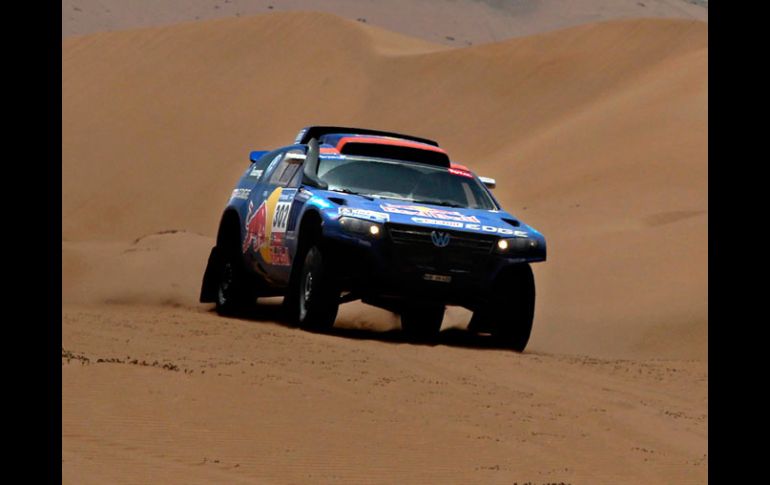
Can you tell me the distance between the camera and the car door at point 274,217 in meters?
14.1

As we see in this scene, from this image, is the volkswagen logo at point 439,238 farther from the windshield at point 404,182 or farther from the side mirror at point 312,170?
the side mirror at point 312,170

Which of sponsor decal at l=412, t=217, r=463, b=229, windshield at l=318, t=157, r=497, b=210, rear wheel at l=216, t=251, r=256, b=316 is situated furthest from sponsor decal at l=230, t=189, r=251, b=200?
sponsor decal at l=412, t=217, r=463, b=229

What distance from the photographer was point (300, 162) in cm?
1423

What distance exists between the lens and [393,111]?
4619 centimetres

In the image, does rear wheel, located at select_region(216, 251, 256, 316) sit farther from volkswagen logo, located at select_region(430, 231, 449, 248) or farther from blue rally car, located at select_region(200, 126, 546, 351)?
volkswagen logo, located at select_region(430, 231, 449, 248)

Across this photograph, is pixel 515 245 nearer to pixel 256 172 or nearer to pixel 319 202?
pixel 319 202

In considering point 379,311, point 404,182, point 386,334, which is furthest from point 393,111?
point 404,182

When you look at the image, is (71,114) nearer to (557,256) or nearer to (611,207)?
(611,207)

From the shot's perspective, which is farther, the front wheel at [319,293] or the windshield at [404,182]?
the windshield at [404,182]

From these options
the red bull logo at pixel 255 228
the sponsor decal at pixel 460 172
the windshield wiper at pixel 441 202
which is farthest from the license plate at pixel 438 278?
the red bull logo at pixel 255 228

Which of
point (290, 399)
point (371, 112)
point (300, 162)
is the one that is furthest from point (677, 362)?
point (371, 112)

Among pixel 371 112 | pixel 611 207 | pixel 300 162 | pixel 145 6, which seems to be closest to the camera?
pixel 300 162

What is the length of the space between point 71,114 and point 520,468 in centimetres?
3985
